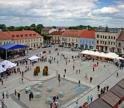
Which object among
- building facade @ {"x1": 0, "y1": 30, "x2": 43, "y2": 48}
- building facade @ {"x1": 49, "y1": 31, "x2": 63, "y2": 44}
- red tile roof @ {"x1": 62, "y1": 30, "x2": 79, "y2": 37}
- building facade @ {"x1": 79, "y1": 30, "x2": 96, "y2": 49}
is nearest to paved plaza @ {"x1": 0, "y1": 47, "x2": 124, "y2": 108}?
building facade @ {"x1": 0, "y1": 30, "x2": 43, "y2": 48}

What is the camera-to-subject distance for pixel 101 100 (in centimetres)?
1598

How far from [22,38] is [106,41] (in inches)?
972

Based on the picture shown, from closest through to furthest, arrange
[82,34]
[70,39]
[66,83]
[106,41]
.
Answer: [66,83], [106,41], [82,34], [70,39]

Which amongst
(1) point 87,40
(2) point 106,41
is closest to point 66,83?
(2) point 106,41

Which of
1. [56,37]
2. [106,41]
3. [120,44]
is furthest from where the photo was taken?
[56,37]

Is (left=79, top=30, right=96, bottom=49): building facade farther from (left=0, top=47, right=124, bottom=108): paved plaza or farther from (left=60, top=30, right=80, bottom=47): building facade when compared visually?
(left=0, top=47, right=124, bottom=108): paved plaza

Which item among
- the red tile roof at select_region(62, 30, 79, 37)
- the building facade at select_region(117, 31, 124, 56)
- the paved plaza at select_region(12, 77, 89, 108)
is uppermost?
the red tile roof at select_region(62, 30, 79, 37)

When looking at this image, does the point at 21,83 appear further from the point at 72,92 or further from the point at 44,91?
the point at 72,92

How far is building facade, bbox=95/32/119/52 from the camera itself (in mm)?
58938

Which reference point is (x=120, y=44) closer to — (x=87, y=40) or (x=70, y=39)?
A: (x=87, y=40)

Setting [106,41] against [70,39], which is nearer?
[106,41]

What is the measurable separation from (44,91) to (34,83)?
3.85 metres

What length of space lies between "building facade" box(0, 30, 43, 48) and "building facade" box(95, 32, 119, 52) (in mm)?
19449

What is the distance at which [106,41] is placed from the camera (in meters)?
61.0
